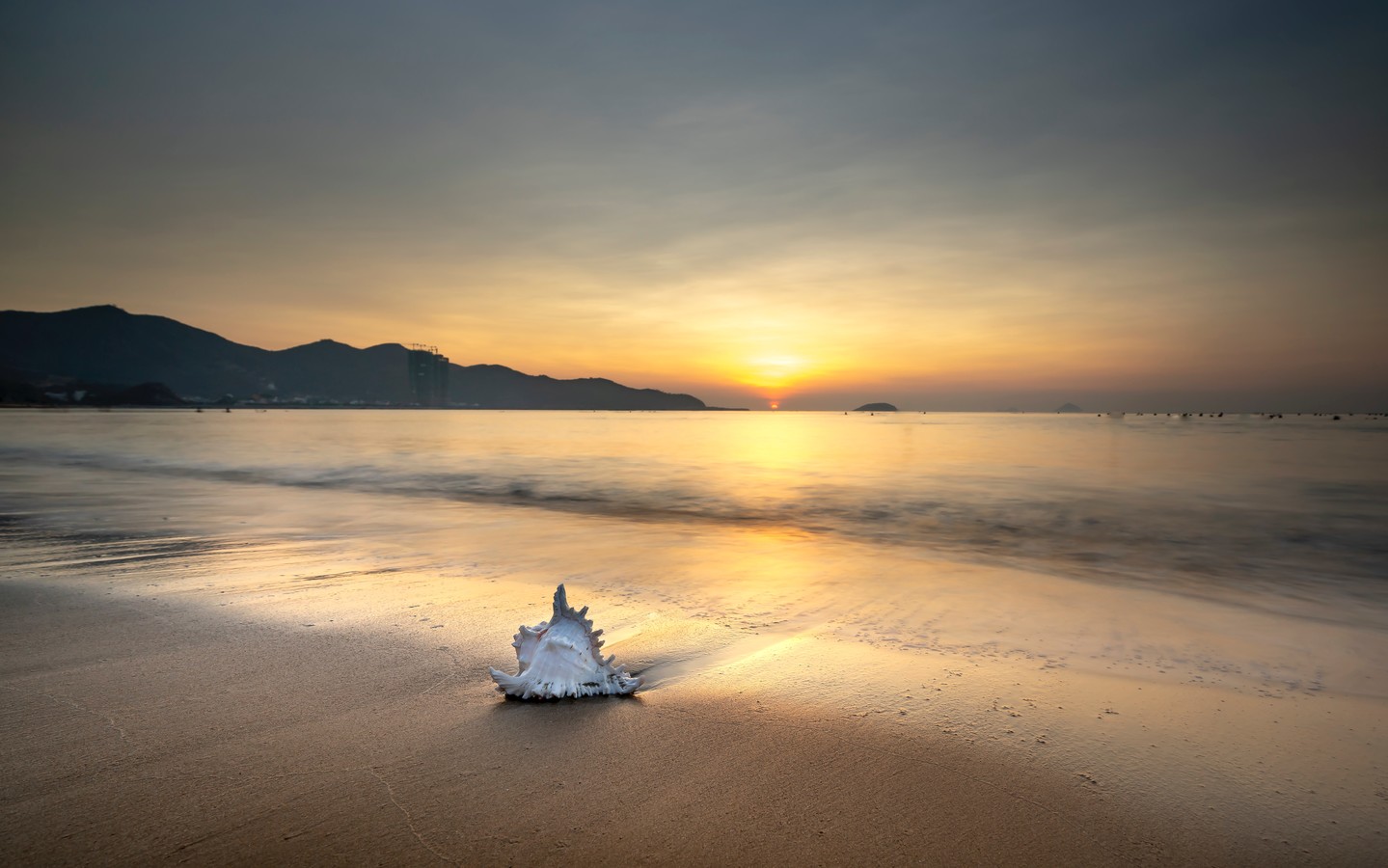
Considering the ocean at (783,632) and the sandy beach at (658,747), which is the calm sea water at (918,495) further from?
the sandy beach at (658,747)

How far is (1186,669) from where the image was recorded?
4.90 metres

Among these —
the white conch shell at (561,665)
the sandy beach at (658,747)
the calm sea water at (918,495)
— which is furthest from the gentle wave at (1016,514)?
the white conch shell at (561,665)

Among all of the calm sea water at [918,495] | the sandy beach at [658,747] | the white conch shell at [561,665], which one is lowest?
the calm sea water at [918,495]

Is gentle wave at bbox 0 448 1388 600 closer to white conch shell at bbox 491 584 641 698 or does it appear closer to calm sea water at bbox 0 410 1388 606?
calm sea water at bbox 0 410 1388 606

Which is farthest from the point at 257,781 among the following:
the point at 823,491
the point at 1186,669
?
the point at 823,491

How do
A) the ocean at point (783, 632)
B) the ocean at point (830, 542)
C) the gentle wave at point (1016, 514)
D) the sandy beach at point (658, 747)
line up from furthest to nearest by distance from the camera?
the gentle wave at point (1016, 514) → the ocean at point (830, 542) → the ocean at point (783, 632) → the sandy beach at point (658, 747)

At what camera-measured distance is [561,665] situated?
3.90 meters

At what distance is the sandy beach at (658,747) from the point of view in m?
2.62

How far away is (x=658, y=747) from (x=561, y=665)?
2.77 ft

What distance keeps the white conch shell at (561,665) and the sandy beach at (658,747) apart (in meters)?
0.10

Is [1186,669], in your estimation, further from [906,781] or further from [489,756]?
[489,756]

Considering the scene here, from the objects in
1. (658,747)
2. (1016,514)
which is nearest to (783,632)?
(658,747)

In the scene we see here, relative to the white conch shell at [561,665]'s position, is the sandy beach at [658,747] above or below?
below

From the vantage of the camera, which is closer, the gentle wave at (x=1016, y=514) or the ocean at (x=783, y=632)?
the ocean at (x=783, y=632)
